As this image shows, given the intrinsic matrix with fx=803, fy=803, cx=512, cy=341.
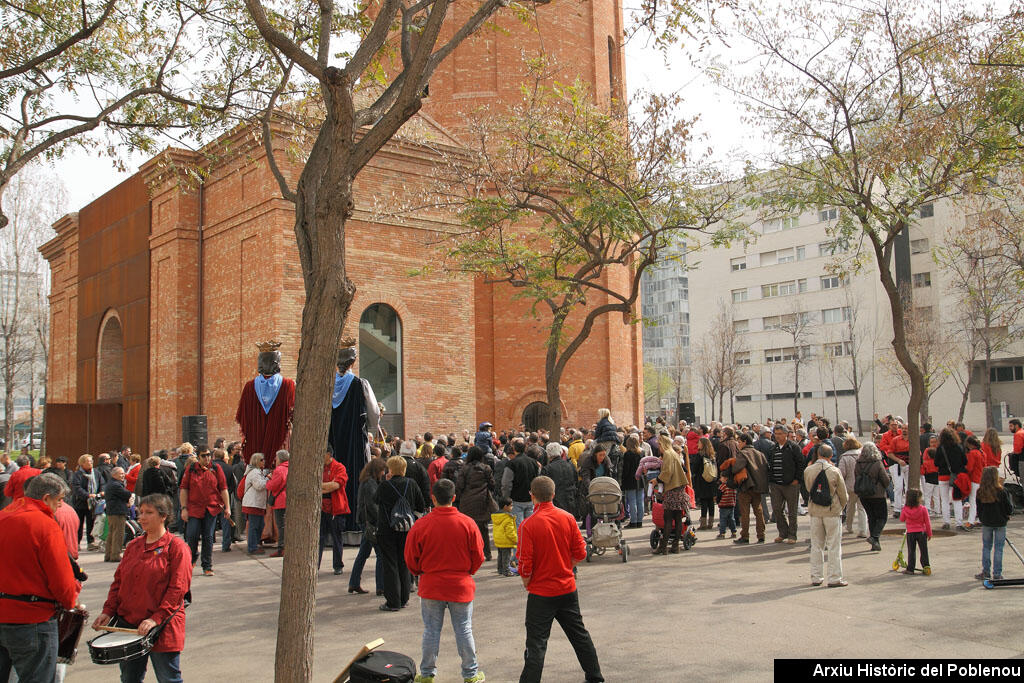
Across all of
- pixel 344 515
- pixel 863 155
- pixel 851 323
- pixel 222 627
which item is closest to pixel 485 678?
pixel 222 627

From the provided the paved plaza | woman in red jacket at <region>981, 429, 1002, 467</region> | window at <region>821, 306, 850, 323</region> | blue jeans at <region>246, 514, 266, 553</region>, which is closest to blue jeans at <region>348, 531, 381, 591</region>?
the paved plaza

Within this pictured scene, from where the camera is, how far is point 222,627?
337 inches

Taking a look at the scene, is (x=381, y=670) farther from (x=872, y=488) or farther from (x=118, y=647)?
(x=872, y=488)

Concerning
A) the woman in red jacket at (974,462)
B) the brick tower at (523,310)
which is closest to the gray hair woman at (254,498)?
the woman in red jacket at (974,462)

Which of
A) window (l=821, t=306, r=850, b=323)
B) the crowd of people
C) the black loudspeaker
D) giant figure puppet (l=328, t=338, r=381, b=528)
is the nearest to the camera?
the crowd of people

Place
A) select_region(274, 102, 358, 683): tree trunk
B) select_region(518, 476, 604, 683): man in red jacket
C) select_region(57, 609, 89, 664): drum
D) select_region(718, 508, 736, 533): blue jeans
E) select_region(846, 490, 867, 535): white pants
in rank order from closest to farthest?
select_region(274, 102, 358, 683): tree trunk, select_region(57, 609, 89, 664): drum, select_region(518, 476, 604, 683): man in red jacket, select_region(846, 490, 867, 535): white pants, select_region(718, 508, 736, 533): blue jeans

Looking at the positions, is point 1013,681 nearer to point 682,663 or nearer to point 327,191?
point 682,663

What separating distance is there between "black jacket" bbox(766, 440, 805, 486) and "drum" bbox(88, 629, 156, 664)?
10.1m

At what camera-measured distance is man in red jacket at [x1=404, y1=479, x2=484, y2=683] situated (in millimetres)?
6508

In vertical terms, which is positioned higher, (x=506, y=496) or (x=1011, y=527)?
(x=506, y=496)

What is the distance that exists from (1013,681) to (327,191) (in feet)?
19.2

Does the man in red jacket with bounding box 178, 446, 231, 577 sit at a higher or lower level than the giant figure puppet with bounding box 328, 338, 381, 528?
lower

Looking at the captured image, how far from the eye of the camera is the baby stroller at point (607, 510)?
11461 mm

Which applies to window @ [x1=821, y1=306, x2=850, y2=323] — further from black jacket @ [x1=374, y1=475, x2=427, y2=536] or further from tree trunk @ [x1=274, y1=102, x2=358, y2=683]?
tree trunk @ [x1=274, y1=102, x2=358, y2=683]
